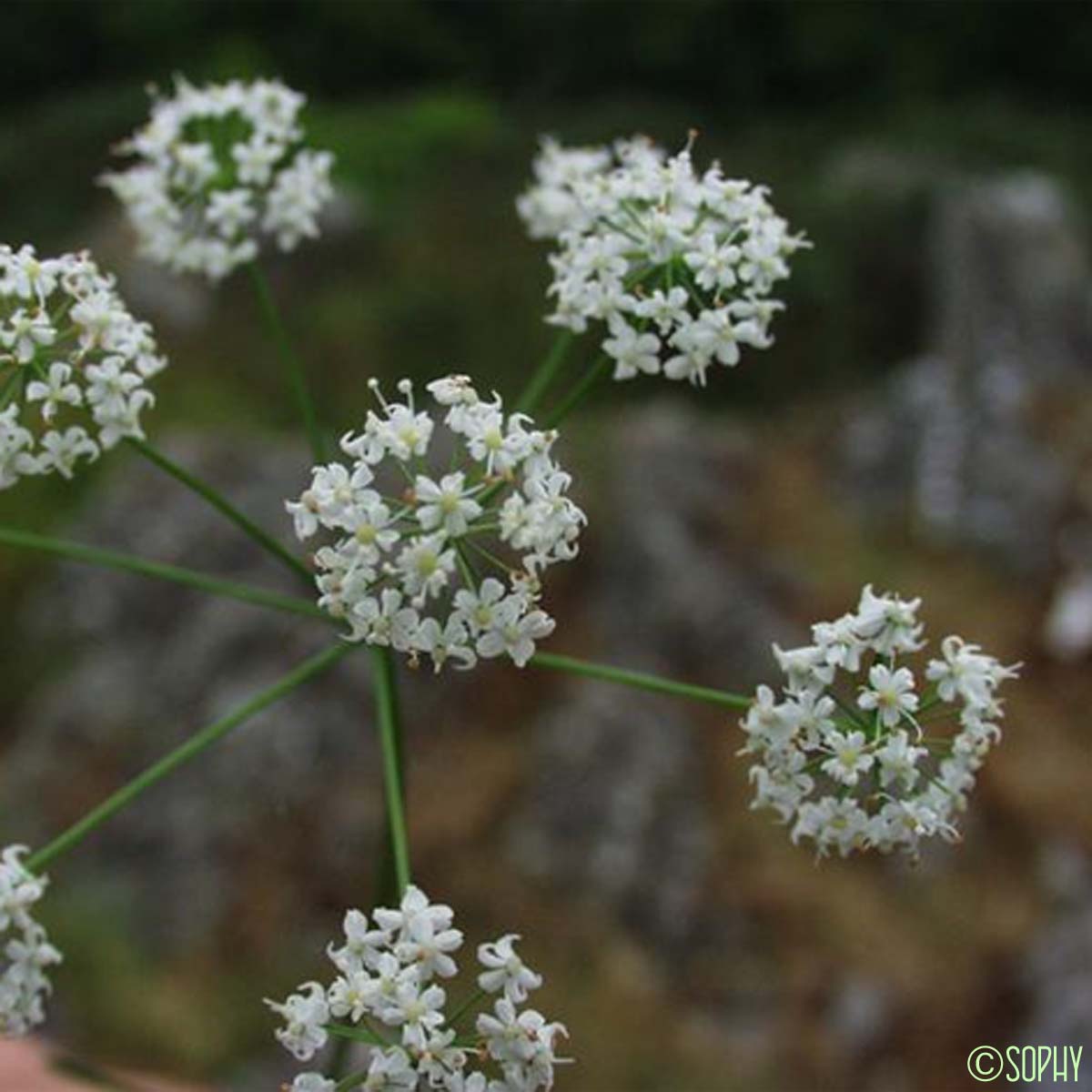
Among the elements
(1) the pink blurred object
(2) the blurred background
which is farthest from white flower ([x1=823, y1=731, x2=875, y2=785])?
(1) the pink blurred object

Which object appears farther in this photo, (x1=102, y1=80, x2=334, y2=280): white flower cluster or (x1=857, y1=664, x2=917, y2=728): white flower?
(x1=102, y1=80, x2=334, y2=280): white flower cluster

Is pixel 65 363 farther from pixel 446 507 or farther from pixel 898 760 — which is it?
pixel 898 760

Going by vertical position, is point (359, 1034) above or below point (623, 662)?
below

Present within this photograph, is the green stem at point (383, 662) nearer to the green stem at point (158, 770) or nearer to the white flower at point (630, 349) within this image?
the green stem at point (158, 770)

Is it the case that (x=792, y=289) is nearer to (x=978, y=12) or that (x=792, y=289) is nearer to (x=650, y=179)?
(x=978, y=12)

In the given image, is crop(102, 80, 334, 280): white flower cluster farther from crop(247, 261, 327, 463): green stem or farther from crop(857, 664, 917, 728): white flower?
crop(857, 664, 917, 728): white flower

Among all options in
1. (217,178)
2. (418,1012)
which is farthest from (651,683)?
(217,178)

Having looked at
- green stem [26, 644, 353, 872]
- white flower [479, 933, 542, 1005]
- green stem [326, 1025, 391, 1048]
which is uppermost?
green stem [26, 644, 353, 872]

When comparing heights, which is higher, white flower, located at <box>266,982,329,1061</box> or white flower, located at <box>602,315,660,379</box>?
white flower, located at <box>602,315,660,379</box>
